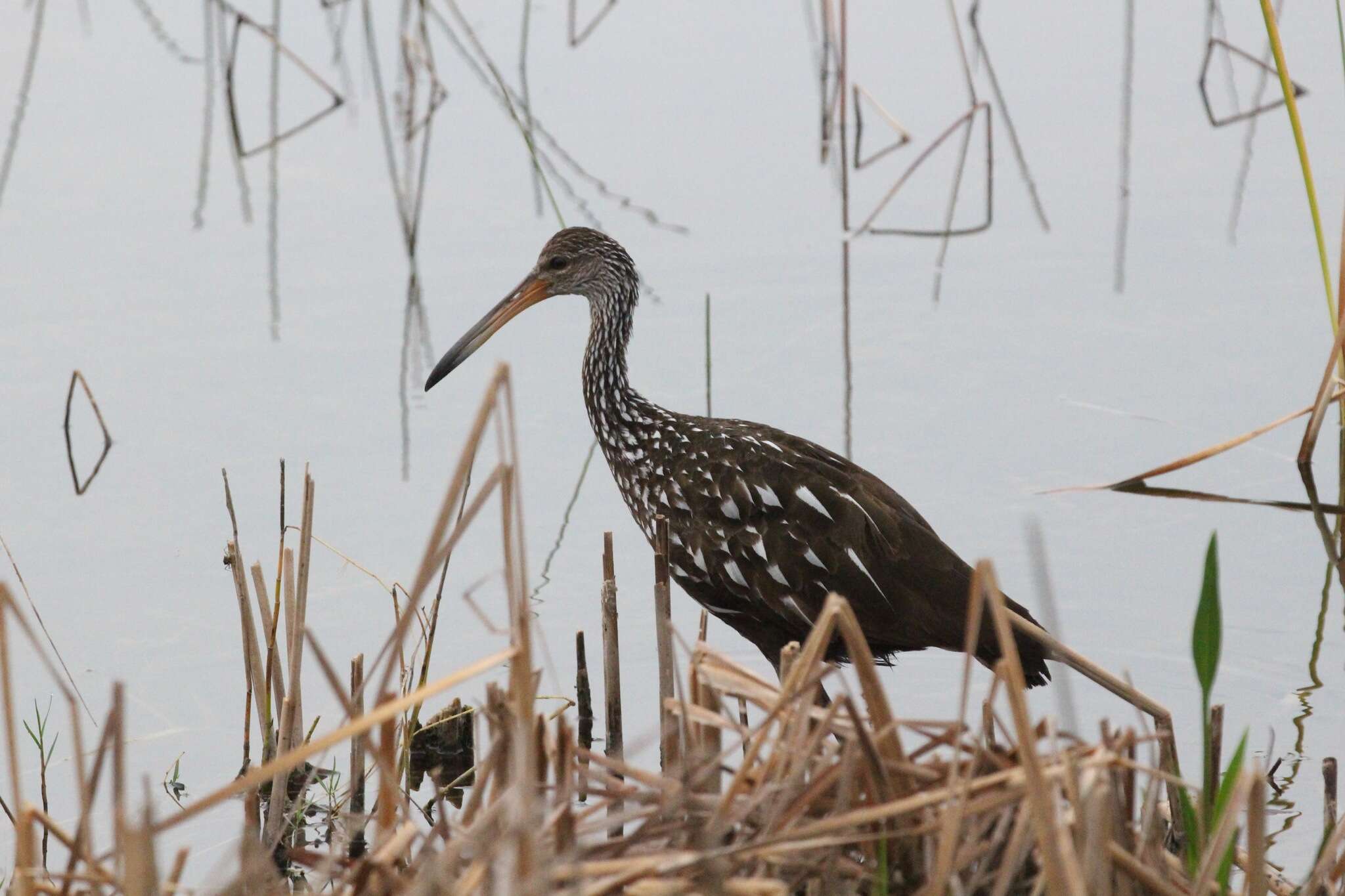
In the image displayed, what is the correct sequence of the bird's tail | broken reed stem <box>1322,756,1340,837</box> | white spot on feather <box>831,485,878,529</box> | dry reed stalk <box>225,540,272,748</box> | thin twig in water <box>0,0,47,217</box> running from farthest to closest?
thin twig in water <box>0,0,47,217</box> < white spot on feather <box>831,485,878,529</box> < the bird's tail < dry reed stalk <box>225,540,272,748</box> < broken reed stem <box>1322,756,1340,837</box>

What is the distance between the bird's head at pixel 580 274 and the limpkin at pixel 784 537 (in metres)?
0.48

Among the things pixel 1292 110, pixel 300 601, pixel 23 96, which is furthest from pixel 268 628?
pixel 23 96

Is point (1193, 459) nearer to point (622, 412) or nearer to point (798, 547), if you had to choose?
point (798, 547)

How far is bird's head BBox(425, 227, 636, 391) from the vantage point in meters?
6.02

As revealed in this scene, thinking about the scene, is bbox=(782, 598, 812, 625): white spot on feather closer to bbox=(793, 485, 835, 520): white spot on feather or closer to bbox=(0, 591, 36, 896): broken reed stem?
bbox=(793, 485, 835, 520): white spot on feather

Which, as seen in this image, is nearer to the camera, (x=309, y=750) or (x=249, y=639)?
(x=309, y=750)

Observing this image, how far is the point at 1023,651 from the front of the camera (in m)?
4.80

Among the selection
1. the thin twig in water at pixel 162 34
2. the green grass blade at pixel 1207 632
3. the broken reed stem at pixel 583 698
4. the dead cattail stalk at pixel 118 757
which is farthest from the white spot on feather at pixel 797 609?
the thin twig in water at pixel 162 34

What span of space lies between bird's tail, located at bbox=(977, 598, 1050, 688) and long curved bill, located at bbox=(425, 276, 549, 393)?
6.30 ft

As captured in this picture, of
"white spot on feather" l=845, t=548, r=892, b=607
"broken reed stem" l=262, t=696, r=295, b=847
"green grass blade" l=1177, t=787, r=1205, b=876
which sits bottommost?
"broken reed stem" l=262, t=696, r=295, b=847

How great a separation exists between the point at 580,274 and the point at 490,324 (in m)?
0.35

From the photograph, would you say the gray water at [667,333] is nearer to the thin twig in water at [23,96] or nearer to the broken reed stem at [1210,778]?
the thin twig in water at [23,96]

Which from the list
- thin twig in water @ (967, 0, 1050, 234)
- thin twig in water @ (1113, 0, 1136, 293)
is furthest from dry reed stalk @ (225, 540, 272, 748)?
thin twig in water @ (967, 0, 1050, 234)

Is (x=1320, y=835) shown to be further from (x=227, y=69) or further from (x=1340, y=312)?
(x=227, y=69)
